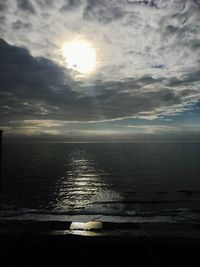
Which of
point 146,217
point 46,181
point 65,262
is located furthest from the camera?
point 46,181

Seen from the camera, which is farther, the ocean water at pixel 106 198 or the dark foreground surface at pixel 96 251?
the ocean water at pixel 106 198

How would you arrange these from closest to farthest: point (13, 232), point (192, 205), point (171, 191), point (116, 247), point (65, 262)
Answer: point (65, 262) → point (116, 247) → point (13, 232) → point (192, 205) → point (171, 191)

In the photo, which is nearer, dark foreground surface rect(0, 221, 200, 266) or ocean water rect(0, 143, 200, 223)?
dark foreground surface rect(0, 221, 200, 266)

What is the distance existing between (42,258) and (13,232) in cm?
537

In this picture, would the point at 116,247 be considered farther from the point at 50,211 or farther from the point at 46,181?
the point at 46,181

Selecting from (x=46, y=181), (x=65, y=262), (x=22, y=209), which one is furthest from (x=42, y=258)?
(x=46, y=181)

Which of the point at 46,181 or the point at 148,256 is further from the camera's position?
the point at 46,181

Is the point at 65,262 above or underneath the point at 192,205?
above

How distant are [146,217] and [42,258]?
61.0ft

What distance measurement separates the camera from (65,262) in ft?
38.4

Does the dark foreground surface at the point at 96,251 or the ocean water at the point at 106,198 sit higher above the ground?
the dark foreground surface at the point at 96,251

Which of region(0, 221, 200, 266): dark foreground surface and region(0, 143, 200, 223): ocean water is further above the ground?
region(0, 221, 200, 266): dark foreground surface

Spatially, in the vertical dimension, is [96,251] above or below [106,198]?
above

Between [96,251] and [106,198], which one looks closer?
[96,251]
